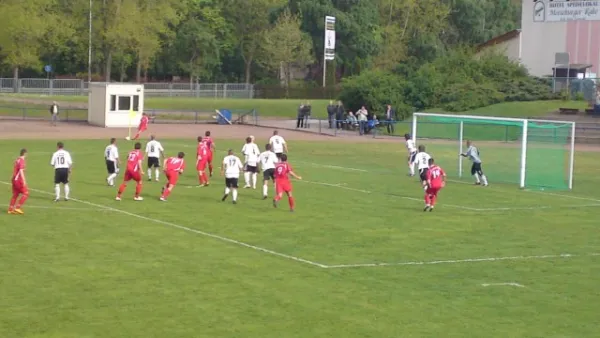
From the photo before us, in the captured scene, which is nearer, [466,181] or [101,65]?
[466,181]

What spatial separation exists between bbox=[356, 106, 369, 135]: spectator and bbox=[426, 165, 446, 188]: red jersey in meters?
35.7

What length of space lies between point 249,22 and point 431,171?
88897mm

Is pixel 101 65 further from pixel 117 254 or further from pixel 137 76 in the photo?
pixel 117 254

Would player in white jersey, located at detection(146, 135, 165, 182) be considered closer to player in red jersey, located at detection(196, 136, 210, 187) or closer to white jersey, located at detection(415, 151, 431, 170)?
player in red jersey, located at detection(196, 136, 210, 187)

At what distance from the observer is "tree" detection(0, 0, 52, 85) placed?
305 feet

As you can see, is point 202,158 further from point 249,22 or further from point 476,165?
point 249,22

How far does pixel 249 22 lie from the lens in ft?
379

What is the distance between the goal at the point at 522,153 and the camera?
38781mm

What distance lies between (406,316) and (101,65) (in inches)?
3760

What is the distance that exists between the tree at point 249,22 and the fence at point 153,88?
5.52m

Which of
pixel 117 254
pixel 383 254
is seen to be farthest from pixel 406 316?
pixel 117 254

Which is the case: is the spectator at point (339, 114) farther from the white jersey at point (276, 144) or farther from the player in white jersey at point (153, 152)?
the player in white jersey at point (153, 152)

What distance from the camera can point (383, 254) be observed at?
23.0 meters

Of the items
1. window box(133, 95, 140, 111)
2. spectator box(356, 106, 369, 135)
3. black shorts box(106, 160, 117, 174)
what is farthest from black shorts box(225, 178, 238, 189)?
window box(133, 95, 140, 111)
